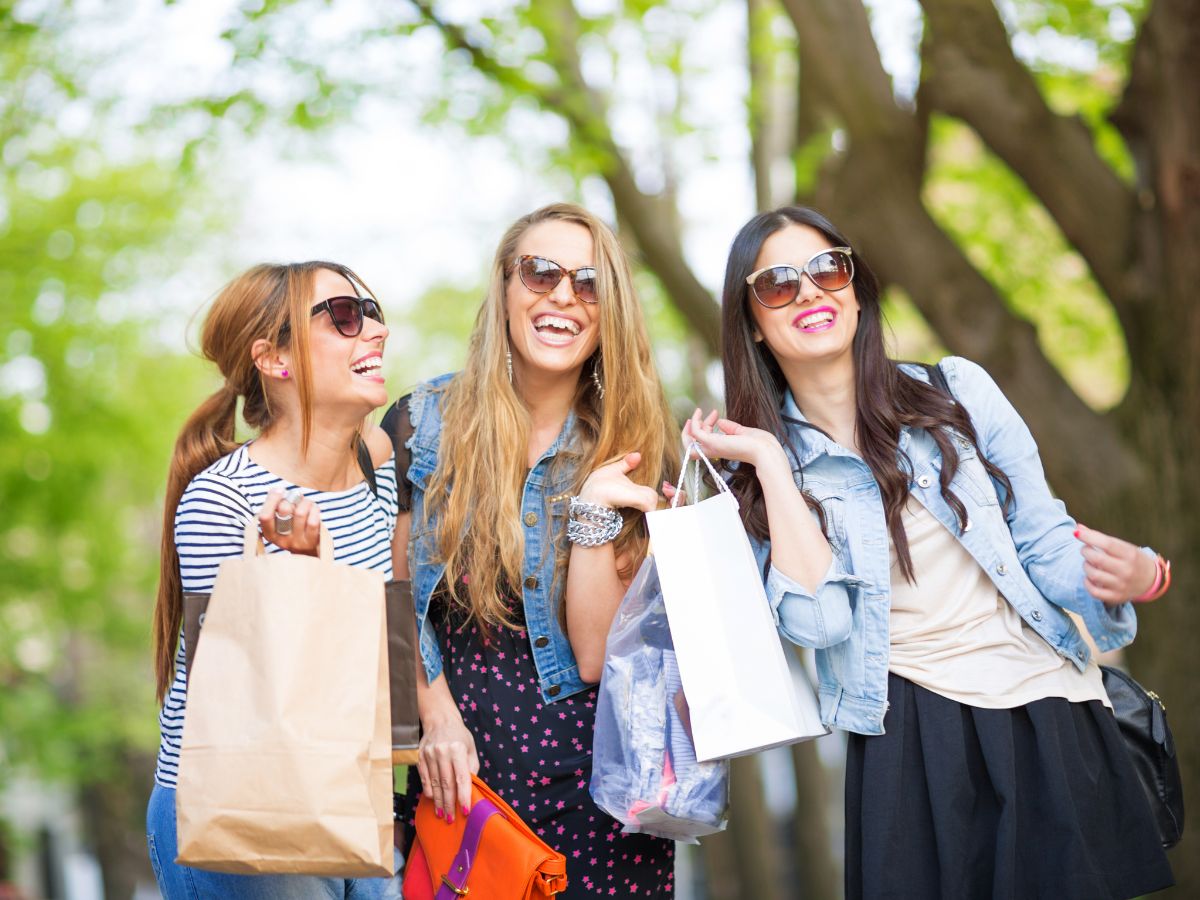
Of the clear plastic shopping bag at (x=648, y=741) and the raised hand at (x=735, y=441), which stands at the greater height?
the raised hand at (x=735, y=441)

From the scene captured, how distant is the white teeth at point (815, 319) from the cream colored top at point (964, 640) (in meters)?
0.55

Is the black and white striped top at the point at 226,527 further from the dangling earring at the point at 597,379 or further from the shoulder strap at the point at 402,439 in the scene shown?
the dangling earring at the point at 597,379

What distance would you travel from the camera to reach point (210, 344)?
3.19 metres

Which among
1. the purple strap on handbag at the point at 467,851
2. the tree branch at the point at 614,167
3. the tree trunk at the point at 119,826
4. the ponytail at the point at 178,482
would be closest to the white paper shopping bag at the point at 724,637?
the purple strap on handbag at the point at 467,851

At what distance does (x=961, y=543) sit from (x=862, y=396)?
454 millimetres

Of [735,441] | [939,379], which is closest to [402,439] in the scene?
[735,441]

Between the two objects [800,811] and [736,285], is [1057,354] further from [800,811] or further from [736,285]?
[736,285]

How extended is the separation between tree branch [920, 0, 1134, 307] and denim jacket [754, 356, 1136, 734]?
10.2ft

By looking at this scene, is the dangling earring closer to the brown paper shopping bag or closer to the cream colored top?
the cream colored top

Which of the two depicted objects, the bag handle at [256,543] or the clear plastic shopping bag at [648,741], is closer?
the bag handle at [256,543]

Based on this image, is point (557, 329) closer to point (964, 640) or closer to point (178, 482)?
point (178, 482)

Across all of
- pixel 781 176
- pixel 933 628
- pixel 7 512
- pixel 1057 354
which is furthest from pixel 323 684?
pixel 1057 354

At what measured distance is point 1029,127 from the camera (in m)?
5.79

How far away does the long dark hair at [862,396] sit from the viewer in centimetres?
299
